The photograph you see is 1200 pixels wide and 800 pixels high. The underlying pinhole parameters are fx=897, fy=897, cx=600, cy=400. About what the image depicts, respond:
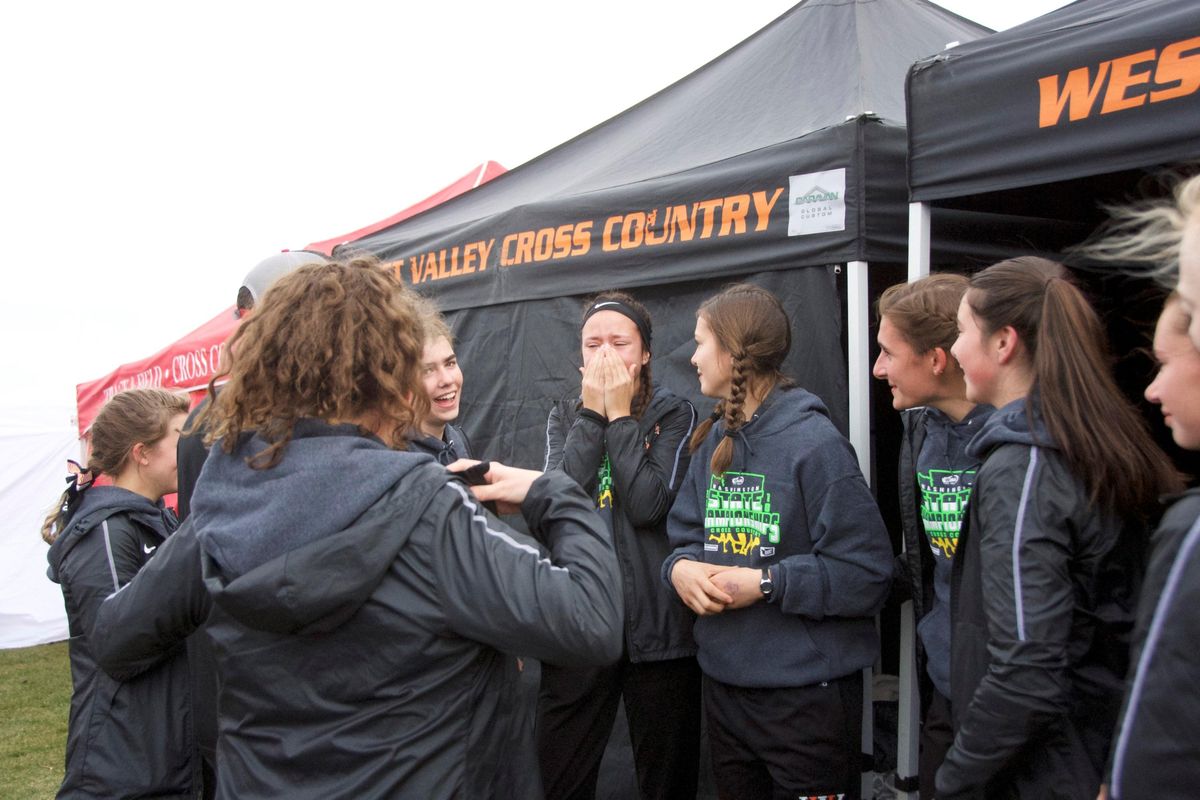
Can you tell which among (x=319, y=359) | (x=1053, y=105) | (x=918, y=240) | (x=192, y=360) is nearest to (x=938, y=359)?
(x=918, y=240)

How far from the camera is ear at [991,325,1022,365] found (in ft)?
5.96

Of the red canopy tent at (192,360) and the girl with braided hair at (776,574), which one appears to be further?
the red canopy tent at (192,360)

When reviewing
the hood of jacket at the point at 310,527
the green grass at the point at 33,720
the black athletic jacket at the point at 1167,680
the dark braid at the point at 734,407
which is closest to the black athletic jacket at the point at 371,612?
the hood of jacket at the point at 310,527

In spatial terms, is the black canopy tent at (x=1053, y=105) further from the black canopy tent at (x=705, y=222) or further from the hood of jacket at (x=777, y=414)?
the hood of jacket at (x=777, y=414)

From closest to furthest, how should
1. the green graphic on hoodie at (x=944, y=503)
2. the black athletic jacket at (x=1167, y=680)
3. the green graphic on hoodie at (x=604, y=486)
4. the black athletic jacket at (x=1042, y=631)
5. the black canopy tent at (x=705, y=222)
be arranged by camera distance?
the black athletic jacket at (x=1167, y=680) < the black athletic jacket at (x=1042, y=631) < the green graphic on hoodie at (x=944, y=503) < the black canopy tent at (x=705, y=222) < the green graphic on hoodie at (x=604, y=486)

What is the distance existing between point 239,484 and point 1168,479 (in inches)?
63.2

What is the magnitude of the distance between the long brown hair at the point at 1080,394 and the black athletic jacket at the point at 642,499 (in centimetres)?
109

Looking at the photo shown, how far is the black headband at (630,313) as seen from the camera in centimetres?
280

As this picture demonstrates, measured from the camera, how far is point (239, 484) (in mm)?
1359

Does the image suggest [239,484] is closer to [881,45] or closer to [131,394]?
[131,394]

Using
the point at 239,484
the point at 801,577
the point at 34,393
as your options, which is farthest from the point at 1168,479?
the point at 34,393

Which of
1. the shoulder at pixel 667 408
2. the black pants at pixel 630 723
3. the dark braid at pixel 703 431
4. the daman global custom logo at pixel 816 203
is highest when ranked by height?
the daman global custom logo at pixel 816 203

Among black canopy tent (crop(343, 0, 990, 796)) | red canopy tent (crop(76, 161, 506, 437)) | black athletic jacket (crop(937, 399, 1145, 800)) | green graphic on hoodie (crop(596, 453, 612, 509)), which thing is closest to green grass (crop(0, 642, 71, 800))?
red canopy tent (crop(76, 161, 506, 437))

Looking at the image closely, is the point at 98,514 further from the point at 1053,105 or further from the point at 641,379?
the point at 1053,105
